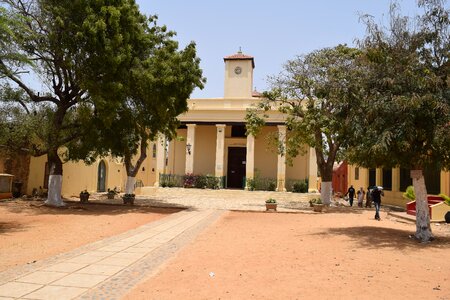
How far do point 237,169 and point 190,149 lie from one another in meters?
4.32

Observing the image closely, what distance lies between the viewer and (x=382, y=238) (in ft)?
33.0

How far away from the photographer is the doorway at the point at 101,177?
90.2 ft

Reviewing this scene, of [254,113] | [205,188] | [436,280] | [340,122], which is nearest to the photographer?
[436,280]

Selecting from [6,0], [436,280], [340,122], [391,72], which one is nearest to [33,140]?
[6,0]

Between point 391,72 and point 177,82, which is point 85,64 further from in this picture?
point 391,72

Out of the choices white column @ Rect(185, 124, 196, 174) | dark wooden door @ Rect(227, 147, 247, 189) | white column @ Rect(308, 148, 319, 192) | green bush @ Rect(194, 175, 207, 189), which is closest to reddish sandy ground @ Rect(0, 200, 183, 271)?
green bush @ Rect(194, 175, 207, 189)

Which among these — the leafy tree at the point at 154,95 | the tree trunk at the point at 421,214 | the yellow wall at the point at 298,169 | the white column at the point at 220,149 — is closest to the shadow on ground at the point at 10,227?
the leafy tree at the point at 154,95

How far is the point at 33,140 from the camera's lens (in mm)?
16906

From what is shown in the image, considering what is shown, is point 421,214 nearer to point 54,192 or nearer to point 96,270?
point 96,270

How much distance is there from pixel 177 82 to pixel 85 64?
3493 millimetres

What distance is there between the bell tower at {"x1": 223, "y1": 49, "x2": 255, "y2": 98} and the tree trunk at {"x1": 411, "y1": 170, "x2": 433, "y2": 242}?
20.7 meters

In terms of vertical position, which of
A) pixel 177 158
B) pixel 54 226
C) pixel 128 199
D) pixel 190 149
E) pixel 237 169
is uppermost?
pixel 190 149

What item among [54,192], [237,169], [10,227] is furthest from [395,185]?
[10,227]

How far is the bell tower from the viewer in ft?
99.1
